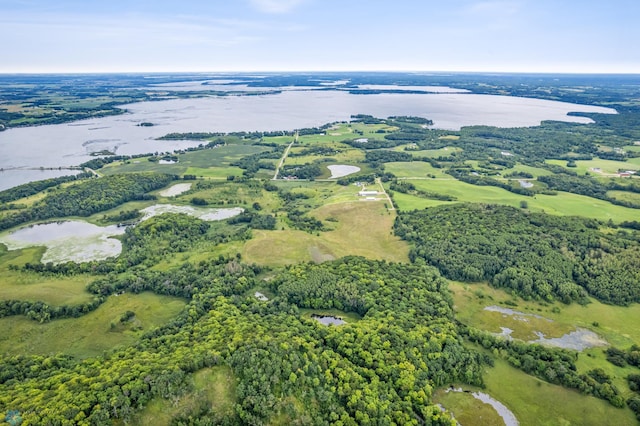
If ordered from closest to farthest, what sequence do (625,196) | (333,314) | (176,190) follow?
(333,314) → (625,196) → (176,190)

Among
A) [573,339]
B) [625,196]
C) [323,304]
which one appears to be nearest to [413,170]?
[625,196]

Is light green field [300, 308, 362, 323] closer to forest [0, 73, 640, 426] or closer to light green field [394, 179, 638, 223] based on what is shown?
forest [0, 73, 640, 426]

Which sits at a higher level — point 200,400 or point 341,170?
point 341,170

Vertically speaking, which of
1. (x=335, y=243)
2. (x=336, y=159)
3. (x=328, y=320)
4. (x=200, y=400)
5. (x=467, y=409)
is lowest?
(x=467, y=409)

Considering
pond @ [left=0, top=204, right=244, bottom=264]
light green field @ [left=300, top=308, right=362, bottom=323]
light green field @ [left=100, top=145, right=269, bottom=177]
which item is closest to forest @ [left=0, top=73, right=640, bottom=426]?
light green field @ [left=300, top=308, right=362, bottom=323]

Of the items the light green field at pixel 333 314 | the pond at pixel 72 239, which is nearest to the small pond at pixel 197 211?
the pond at pixel 72 239

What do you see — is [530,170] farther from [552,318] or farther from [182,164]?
[182,164]

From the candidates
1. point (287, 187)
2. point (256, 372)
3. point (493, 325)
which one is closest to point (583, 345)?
point (493, 325)
